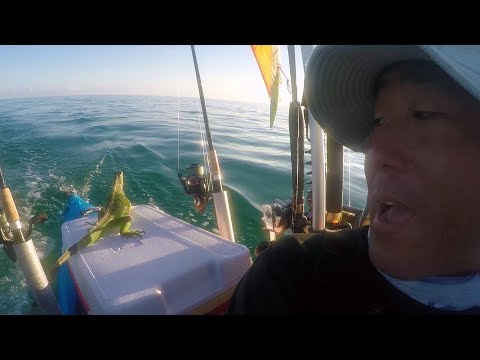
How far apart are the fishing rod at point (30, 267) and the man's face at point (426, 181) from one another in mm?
2126

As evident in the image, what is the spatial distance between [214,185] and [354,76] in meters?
1.91

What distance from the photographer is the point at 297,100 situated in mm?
2402

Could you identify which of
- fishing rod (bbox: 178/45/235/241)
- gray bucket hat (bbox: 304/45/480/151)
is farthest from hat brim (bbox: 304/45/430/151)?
fishing rod (bbox: 178/45/235/241)

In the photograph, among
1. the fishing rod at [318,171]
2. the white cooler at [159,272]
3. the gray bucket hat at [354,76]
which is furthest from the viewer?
the fishing rod at [318,171]

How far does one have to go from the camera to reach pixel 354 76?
4.06ft

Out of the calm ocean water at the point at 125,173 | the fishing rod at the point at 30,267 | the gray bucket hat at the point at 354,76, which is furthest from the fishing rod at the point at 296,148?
the fishing rod at the point at 30,267

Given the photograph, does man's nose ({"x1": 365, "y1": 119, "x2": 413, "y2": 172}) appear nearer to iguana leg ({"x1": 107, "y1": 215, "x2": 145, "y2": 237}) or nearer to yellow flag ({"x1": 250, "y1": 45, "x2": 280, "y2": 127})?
iguana leg ({"x1": 107, "y1": 215, "x2": 145, "y2": 237})

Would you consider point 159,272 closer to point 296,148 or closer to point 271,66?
point 296,148

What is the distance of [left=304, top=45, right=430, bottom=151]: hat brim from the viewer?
1097 millimetres

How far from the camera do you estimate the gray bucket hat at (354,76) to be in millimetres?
768

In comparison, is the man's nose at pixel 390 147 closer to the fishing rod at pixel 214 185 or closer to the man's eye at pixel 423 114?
the man's eye at pixel 423 114

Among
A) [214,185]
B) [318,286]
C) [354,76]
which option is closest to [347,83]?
[354,76]
